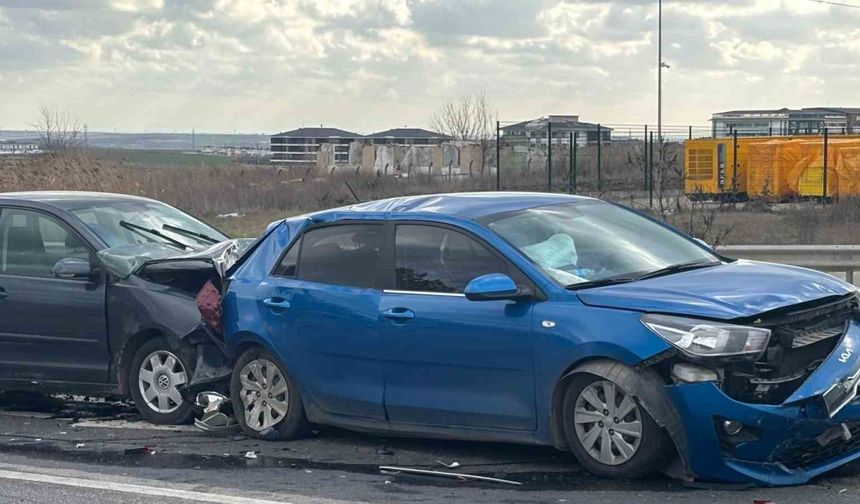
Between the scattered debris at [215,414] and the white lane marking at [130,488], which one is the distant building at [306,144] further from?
the white lane marking at [130,488]

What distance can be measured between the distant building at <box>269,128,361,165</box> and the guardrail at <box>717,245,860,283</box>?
1816 inches

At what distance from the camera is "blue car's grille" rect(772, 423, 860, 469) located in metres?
5.73

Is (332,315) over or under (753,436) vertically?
over

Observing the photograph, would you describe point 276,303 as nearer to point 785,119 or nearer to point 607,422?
point 607,422

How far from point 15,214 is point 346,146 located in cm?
5133

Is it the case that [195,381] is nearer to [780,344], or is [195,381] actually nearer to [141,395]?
[141,395]

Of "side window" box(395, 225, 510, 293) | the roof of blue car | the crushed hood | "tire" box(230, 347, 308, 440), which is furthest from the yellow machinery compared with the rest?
"side window" box(395, 225, 510, 293)

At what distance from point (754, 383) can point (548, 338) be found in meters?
1.08

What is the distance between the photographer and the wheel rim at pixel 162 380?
27.1 feet

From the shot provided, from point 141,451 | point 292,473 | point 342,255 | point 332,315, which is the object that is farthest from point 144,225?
point 292,473

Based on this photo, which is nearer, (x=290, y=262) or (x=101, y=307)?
(x=290, y=262)

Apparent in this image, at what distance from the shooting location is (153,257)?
8609 mm

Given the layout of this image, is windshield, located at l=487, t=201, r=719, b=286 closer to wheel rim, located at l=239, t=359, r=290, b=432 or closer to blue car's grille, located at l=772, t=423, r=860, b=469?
blue car's grille, located at l=772, t=423, r=860, b=469

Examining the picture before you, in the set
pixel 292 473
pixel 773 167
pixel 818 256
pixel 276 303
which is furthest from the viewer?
pixel 773 167
